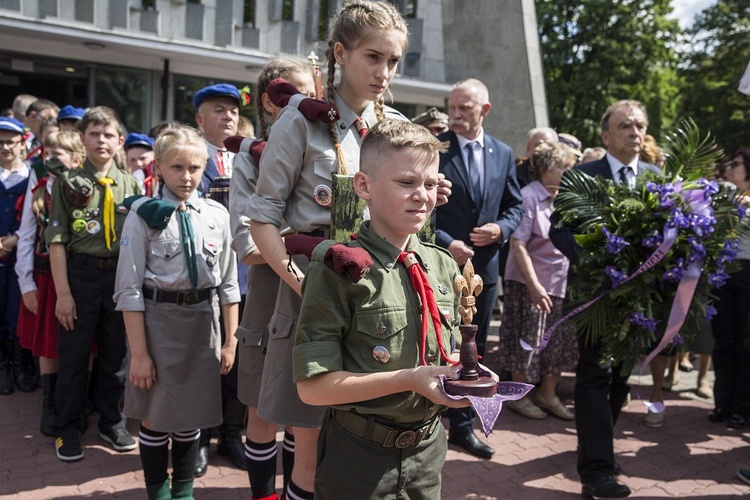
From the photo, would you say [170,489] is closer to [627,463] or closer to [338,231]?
[338,231]

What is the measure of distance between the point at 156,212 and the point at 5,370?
3442 millimetres

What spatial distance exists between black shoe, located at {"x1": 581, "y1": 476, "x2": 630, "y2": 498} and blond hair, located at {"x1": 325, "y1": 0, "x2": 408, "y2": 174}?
8.23ft

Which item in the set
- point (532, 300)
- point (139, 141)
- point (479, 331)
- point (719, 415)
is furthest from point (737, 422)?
point (139, 141)

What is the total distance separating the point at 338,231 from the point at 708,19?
32880 millimetres

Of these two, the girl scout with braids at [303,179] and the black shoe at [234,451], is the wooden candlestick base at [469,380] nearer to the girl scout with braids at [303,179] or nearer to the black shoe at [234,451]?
the girl scout with braids at [303,179]

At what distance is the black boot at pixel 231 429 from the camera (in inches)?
176

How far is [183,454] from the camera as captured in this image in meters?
3.52

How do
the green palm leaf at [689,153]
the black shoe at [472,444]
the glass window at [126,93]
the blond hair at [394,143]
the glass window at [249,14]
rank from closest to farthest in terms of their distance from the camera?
the blond hair at [394,143] → the green palm leaf at [689,153] → the black shoe at [472,444] → the glass window at [126,93] → the glass window at [249,14]

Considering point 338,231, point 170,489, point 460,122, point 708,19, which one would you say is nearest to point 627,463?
point 460,122

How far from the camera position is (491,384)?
1812mm

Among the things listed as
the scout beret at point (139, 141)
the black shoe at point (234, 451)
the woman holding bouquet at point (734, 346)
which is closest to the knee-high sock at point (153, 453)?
the black shoe at point (234, 451)

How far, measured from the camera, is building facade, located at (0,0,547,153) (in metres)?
11.5

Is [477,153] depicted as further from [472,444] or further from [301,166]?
[301,166]

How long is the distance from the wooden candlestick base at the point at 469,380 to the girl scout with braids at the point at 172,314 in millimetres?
2034
